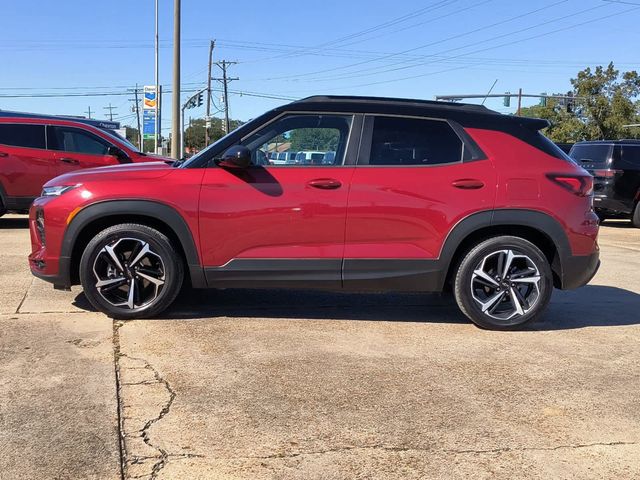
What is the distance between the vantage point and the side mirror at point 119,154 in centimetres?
1074

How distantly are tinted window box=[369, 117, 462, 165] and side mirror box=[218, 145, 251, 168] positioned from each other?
983 millimetres

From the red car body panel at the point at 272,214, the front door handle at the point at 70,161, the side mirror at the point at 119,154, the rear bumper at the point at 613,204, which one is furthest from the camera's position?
the rear bumper at the point at 613,204

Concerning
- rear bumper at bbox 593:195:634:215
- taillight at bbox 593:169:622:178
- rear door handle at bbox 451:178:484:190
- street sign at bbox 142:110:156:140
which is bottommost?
rear bumper at bbox 593:195:634:215

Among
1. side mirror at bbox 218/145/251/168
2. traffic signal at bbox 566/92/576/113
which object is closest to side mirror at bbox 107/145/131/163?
side mirror at bbox 218/145/251/168

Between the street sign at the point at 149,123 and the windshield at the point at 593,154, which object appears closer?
the windshield at the point at 593,154

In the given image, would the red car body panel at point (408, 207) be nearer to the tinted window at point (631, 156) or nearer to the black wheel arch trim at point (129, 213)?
the black wheel arch trim at point (129, 213)

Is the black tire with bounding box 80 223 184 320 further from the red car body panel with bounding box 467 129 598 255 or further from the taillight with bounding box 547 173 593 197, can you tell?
the taillight with bounding box 547 173 593 197

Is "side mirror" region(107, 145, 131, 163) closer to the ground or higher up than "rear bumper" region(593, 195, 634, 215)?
higher up

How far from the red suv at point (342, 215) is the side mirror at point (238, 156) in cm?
2

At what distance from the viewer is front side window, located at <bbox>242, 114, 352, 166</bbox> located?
190 inches

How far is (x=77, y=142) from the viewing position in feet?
35.4

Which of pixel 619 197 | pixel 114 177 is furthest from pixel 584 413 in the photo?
pixel 619 197

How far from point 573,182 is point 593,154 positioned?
967cm

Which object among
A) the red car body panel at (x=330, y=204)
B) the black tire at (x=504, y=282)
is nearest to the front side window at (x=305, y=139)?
the red car body panel at (x=330, y=204)
